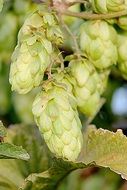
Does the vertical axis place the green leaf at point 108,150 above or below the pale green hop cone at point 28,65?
below

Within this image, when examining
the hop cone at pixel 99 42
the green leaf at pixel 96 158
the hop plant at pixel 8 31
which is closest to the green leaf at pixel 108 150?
the green leaf at pixel 96 158

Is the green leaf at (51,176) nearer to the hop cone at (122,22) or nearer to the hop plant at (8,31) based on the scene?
the hop cone at (122,22)

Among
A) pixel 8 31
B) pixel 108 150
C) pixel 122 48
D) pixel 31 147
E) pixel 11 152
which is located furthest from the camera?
pixel 8 31

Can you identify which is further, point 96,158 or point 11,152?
point 96,158

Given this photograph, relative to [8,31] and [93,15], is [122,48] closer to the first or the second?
[93,15]

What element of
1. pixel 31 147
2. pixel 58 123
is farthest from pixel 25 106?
pixel 58 123

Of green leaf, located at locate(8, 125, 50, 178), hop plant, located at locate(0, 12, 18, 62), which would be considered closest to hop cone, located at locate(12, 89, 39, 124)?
hop plant, located at locate(0, 12, 18, 62)

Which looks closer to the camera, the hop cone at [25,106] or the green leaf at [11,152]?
the green leaf at [11,152]
